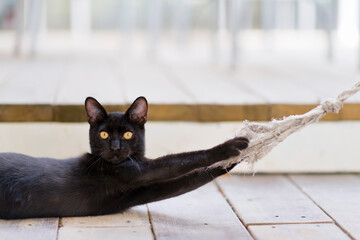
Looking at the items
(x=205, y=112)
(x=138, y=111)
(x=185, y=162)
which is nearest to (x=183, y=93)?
(x=205, y=112)

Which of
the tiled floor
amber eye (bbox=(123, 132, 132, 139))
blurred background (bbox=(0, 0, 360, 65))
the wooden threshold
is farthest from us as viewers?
blurred background (bbox=(0, 0, 360, 65))

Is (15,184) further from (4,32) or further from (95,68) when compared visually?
(4,32)

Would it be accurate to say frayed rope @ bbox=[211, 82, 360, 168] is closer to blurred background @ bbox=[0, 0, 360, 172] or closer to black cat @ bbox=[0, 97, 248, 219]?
black cat @ bbox=[0, 97, 248, 219]

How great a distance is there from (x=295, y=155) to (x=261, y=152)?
21.3 inches

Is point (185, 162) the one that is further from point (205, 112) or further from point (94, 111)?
point (205, 112)

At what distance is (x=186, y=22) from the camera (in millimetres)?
4699

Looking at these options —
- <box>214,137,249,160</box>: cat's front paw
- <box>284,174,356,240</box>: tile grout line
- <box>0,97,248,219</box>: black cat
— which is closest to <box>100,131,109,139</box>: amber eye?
<box>0,97,248,219</box>: black cat

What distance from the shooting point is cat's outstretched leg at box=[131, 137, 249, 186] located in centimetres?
145

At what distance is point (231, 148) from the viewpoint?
1.44 metres

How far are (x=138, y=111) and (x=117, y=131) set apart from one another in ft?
0.27

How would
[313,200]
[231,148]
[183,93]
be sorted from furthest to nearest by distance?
[183,93]
[313,200]
[231,148]

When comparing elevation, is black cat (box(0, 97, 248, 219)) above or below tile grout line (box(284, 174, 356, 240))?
above

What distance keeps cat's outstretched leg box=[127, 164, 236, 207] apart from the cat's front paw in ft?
0.35

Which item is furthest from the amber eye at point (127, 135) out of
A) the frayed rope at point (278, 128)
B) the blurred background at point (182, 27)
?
the blurred background at point (182, 27)
